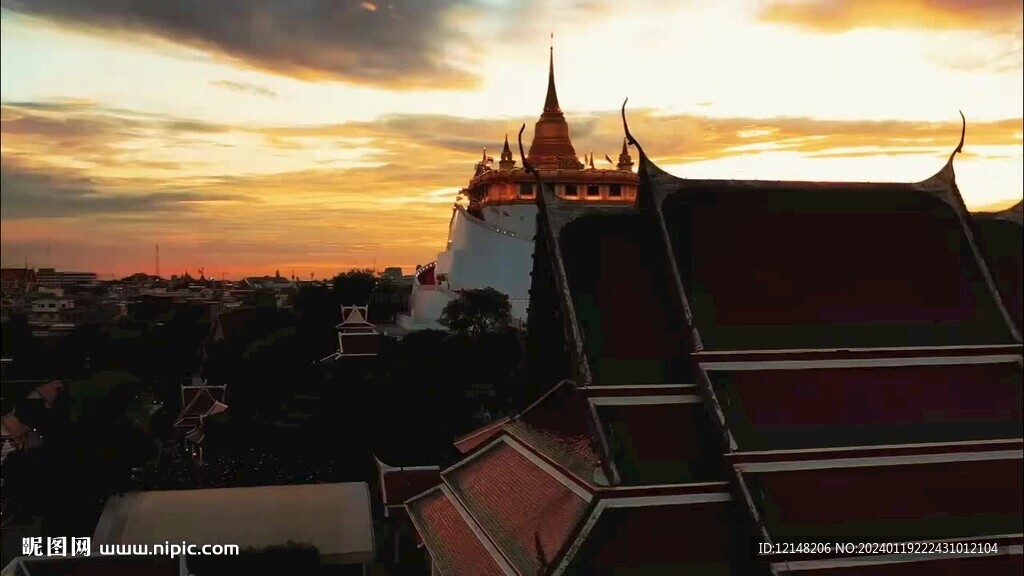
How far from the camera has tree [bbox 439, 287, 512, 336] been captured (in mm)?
40562

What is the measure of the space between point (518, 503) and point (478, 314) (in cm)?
3158

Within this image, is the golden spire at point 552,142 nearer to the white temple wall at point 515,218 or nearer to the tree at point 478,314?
the white temple wall at point 515,218

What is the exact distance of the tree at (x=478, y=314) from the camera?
40562 millimetres

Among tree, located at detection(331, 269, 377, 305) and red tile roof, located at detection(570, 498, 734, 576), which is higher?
red tile roof, located at detection(570, 498, 734, 576)

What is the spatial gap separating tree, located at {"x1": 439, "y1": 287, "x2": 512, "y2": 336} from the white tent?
19024 mm

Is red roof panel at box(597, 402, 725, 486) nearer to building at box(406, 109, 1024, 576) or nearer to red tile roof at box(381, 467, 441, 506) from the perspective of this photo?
building at box(406, 109, 1024, 576)

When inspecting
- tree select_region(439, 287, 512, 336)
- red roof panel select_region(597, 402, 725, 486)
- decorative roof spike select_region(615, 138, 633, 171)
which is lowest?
tree select_region(439, 287, 512, 336)

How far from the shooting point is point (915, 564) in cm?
832

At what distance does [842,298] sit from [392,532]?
15302 mm

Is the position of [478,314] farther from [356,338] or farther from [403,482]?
[403,482]

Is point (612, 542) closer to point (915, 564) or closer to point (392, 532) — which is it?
point (915, 564)

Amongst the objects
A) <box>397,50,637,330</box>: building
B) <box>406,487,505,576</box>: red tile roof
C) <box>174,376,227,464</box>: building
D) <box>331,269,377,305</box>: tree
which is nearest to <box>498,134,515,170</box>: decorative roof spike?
<box>397,50,637,330</box>: building

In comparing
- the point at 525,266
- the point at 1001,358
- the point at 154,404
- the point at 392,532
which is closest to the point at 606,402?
the point at 1001,358

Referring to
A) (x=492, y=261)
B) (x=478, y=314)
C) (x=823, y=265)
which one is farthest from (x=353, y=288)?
(x=823, y=265)
